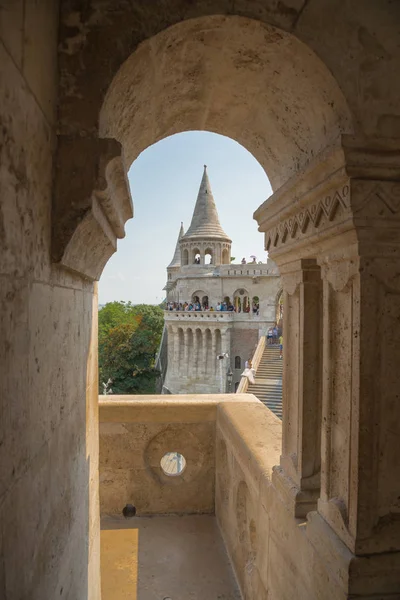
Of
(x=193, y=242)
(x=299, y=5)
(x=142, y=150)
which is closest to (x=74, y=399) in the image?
(x=142, y=150)

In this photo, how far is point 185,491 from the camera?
4.48m

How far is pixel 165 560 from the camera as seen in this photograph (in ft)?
12.1

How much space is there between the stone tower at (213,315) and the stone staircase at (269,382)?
5305 millimetres

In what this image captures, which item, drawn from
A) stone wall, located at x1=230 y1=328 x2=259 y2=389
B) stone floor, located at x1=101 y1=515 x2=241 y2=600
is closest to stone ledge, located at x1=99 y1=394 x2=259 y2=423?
stone floor, located at x1=101 y1=515 x2=241 y2=600

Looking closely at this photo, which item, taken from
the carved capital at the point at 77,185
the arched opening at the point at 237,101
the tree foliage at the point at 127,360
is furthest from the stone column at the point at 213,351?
the carved capital at the point at 77,185

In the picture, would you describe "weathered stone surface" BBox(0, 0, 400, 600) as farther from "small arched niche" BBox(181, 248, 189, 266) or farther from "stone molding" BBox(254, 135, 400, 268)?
"small arched niche" BBox(181, 248, 189, 266)

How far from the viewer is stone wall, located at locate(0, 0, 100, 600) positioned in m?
1.11

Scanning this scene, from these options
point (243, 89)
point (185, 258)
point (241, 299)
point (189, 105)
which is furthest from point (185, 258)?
point (243, 89)

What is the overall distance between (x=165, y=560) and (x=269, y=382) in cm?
1487

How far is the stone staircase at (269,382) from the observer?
16.0 meters

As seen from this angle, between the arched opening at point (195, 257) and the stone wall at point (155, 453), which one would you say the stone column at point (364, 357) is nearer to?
the stone wall at point (155, 453)

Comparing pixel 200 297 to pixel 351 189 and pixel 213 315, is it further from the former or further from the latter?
pixel 351 189

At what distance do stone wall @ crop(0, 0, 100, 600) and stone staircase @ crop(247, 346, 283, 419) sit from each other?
13661 millimetres

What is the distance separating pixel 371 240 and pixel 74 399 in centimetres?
152
